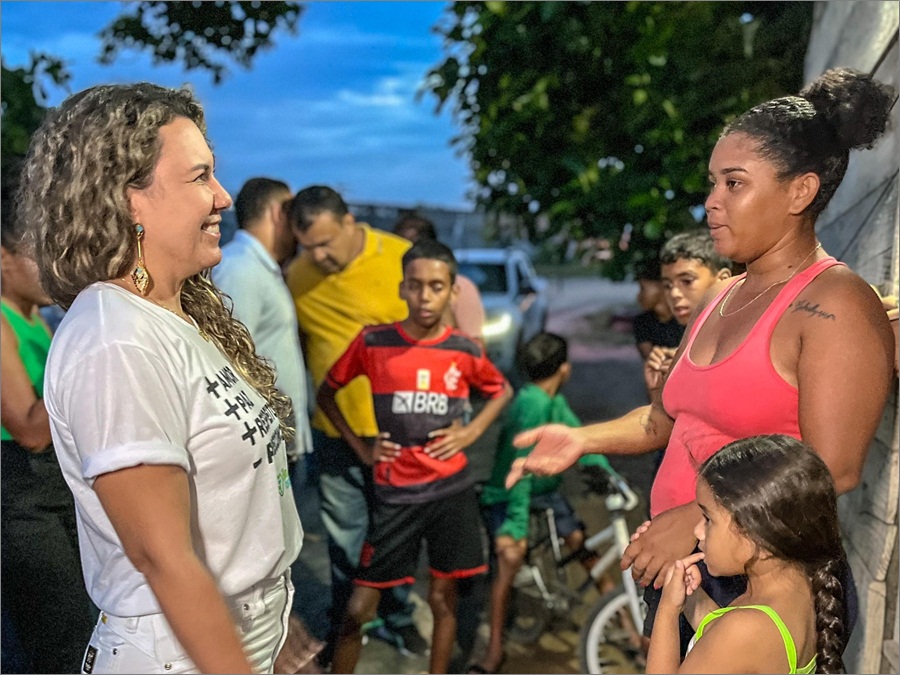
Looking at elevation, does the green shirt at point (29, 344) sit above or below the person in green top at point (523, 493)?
above

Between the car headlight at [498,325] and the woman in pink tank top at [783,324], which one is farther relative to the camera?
the car headlight at [498,325]

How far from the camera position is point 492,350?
31.9 feet

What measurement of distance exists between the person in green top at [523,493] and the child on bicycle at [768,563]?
91.4 inches

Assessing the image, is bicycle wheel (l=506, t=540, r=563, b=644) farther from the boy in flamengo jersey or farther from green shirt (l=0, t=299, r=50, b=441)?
green shirt (l=0, t=299, r=50, b=441)

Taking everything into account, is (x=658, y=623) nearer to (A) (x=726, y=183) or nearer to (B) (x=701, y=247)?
(A) (x=726, y=183)

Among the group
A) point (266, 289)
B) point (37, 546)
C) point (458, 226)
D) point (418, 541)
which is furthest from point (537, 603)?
point (458, 226)

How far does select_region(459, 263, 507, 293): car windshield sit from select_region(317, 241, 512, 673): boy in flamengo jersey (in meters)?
6.87

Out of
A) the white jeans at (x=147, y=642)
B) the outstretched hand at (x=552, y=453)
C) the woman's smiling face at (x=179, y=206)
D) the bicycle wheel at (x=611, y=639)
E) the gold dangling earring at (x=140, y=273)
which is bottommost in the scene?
the bicycle wheel at (x=611, y=639)

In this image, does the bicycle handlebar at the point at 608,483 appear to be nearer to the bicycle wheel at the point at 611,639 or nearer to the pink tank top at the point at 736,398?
the bicycle wheel at the point at 611,639

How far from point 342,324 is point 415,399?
2.54 feet

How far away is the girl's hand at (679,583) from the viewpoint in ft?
5.70

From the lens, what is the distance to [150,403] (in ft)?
4.72

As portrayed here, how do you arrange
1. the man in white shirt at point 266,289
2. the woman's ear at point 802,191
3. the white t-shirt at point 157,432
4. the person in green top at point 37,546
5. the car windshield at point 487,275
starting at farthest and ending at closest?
the car windshield at point 487,275
the man in white shirt at point 266,289
the person in green top at point 37,546
the woman's ear at point 802,191
the white t-shirt at point 157,432

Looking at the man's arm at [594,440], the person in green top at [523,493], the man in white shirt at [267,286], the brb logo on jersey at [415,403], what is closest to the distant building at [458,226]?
the man in white shirt at [267,286]
